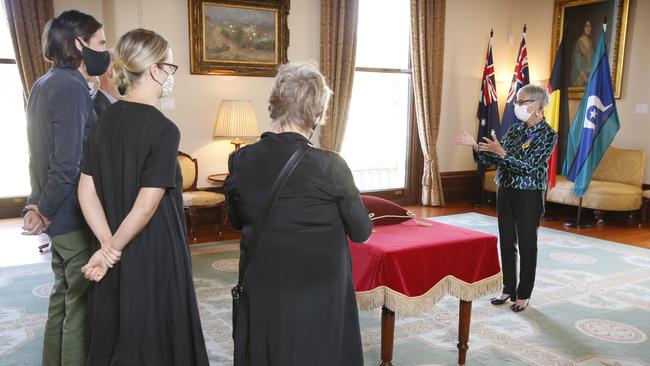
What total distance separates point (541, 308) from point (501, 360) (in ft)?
3.24

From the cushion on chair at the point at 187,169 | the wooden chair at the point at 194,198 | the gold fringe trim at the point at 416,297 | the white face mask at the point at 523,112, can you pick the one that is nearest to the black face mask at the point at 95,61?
the gold fringe trim at the point at 416,297

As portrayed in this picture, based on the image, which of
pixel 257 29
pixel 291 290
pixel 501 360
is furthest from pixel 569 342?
pixel 257 29

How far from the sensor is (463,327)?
279cm

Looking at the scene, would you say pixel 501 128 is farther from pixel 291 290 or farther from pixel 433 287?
pixel 291 290

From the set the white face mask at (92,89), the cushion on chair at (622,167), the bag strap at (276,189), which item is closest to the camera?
the bag strap at (276,189)

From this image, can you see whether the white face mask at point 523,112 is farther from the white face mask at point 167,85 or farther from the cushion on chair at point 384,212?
the white face mask at point 167,85

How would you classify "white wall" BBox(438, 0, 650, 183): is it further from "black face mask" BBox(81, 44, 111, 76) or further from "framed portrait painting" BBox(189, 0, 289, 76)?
"black face mask" BBox(81, 44, 111, 76)

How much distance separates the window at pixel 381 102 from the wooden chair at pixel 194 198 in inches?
84.3

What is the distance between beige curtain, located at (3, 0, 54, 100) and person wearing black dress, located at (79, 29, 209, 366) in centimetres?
441

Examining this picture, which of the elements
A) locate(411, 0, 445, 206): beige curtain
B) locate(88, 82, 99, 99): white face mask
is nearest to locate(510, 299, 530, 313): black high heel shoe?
locate(88, 82, 99, 99): white face mask

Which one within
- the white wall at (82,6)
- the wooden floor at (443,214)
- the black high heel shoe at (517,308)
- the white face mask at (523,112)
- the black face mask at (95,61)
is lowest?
the wooden floor at (443,214)

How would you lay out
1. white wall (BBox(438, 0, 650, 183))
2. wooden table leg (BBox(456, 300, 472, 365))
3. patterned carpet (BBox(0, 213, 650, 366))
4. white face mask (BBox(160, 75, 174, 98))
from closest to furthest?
white face mask (BBox(160, 75, 174, 98)) < wooden table leg (BBox(456, 300, 472, 365)) < patterned carpet (BBox(0, 213, 650, 366)) < white wall (BBox(438, 0, 650, 183))

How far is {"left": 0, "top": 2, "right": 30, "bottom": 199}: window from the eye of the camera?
596 cm

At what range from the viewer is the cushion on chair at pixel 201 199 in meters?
5.54
